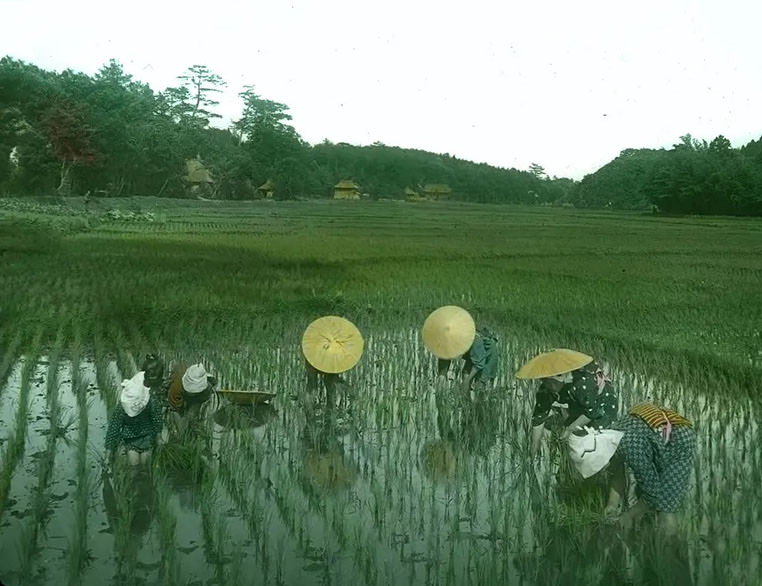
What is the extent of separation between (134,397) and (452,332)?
1717mm

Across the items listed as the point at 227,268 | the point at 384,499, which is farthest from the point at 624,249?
the point at 384,499

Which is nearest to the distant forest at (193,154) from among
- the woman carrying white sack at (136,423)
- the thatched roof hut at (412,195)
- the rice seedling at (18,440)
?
the thatched roof hut at (412,195)

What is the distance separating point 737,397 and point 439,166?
3809mm

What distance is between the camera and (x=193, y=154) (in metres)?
6.16

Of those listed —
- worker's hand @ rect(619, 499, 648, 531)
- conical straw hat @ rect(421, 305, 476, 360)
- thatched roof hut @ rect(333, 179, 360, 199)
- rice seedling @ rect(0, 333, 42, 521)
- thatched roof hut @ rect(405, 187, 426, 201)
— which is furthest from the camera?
thatched roof hut @ rect(405, 187, 426, 201)

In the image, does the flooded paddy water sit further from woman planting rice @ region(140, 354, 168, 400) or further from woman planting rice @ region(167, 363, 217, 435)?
woman planting rice @ region(140, 354, 168, 400)

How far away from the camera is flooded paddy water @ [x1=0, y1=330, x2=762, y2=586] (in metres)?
2.38

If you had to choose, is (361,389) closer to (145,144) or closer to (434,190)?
(145,144)

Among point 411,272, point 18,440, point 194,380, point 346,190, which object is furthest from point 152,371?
point 411,272

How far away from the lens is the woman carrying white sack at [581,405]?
2.58 m

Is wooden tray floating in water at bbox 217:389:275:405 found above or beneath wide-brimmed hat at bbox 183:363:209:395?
beneath

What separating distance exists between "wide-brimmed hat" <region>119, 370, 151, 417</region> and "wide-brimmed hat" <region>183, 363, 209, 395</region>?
301 millimetres

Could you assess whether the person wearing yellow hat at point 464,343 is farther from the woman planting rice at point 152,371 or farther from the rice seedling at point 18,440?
the rice seedling at point 18,440

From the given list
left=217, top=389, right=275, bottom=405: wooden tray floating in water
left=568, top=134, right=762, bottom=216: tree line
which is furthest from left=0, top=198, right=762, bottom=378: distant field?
left=217, top=389, right=275, bottom=405: wooden tray floating in water
